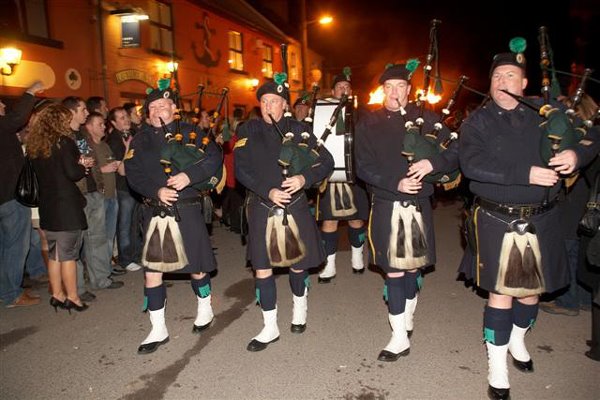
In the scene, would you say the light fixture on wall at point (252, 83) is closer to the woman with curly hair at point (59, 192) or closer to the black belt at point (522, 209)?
the woman with curly hair at point (59, 192)

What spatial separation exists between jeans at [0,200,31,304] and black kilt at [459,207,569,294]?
16.1 ft

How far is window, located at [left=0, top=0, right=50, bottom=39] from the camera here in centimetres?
909

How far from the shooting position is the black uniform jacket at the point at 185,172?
3797 mm

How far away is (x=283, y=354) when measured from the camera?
151 inches

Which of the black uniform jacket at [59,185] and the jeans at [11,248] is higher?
the black uniform jacket at [59,185]

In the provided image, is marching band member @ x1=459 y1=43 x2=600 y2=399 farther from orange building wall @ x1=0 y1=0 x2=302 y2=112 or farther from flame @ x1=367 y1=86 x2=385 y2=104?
orange building wall @ x1=0 y1=0 x2=302 y2=112

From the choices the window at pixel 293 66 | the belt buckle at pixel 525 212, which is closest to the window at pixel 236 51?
the window at pixel 293 66

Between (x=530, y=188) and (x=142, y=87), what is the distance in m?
12.1

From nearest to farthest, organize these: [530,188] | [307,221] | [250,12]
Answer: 1. [530,188]
2. [307,221]
3. [250,12]

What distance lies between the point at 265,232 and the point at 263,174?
494mm

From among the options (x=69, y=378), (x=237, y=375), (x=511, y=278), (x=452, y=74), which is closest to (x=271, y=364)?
(x=237, y=375)

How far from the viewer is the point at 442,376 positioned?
3.41 meters

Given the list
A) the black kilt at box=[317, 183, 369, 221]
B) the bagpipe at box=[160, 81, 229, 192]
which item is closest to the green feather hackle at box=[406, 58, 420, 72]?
the bagpipe at box=[160, 81, 229, 192]

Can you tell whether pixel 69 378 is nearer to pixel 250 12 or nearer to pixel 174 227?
pixel 174 227
